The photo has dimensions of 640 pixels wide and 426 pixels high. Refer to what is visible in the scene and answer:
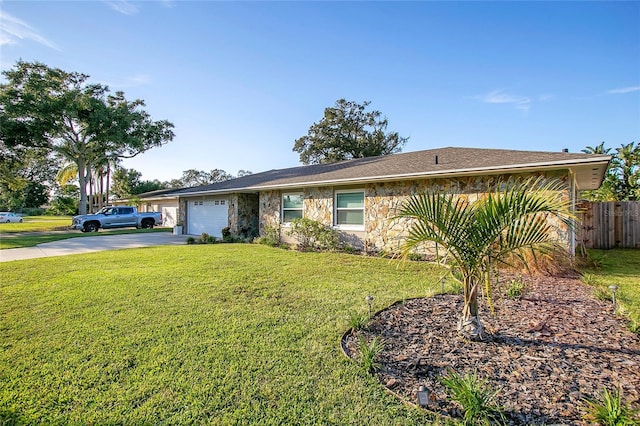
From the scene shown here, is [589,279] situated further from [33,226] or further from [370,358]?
[33,226]

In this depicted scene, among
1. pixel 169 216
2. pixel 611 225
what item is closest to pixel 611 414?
pixel 611 225

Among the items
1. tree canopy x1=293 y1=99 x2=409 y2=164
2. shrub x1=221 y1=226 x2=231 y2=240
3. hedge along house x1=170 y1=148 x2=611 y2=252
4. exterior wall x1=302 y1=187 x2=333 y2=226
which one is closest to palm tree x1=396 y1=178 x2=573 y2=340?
hedge along house x1=170 y1=148 x2=611 y2=252

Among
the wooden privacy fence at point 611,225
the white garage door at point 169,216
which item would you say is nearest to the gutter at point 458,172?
the wooden privacy fence at point 611,225

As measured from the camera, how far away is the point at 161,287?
6227 millimetres

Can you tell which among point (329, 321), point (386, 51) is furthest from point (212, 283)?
point (386, 51)

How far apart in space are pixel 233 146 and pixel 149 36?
29.3 ft

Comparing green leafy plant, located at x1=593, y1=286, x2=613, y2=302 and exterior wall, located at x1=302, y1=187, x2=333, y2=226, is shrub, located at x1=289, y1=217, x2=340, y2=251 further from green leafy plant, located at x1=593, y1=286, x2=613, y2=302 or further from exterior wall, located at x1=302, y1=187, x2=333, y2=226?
green leafy plant, located at x1=593, y1=286, x2=613, y2=302

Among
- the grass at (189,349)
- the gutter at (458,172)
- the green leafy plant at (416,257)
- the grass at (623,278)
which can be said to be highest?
the gutter at (458,172)

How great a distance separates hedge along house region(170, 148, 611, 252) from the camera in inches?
310

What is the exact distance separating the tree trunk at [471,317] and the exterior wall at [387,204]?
13.2 feet

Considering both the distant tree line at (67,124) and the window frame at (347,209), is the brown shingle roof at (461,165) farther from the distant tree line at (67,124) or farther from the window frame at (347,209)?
the distant tree line at (67,124)

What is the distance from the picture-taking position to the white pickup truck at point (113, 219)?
69.8 ft

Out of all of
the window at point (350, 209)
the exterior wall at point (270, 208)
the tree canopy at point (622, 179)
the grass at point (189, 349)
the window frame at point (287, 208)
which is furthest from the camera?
the tree canopy at point (622, 179)

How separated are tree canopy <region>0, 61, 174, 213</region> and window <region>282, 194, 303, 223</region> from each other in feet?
66.6
